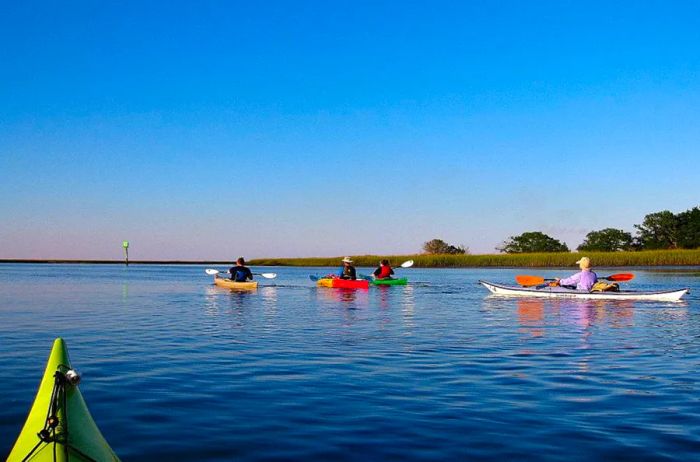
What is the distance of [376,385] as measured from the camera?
27.7ft

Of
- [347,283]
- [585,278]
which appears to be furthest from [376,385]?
[347,283]

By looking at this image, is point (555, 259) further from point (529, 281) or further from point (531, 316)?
point (531, 316)

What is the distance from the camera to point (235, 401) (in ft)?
24.9

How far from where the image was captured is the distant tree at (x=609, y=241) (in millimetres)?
108512

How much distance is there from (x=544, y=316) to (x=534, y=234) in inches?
4103

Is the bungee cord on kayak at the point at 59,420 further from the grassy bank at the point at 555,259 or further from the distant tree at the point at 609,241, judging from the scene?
the distant tree at the point at 609,241

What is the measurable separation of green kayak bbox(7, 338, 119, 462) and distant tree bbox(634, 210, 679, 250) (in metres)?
104

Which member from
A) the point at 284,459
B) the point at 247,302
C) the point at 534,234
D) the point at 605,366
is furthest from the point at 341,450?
the point at 534,234

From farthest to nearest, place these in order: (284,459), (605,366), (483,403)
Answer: (605,366) < (483,403) < (284,459)

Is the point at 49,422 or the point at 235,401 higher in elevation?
the point at 49,422

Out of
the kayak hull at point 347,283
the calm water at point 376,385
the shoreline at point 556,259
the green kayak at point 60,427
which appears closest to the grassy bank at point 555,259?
the shoreline at point 556,259

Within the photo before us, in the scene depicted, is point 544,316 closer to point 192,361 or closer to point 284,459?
point 192,361

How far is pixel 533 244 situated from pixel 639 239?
1820 cm

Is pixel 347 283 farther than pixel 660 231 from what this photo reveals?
No
